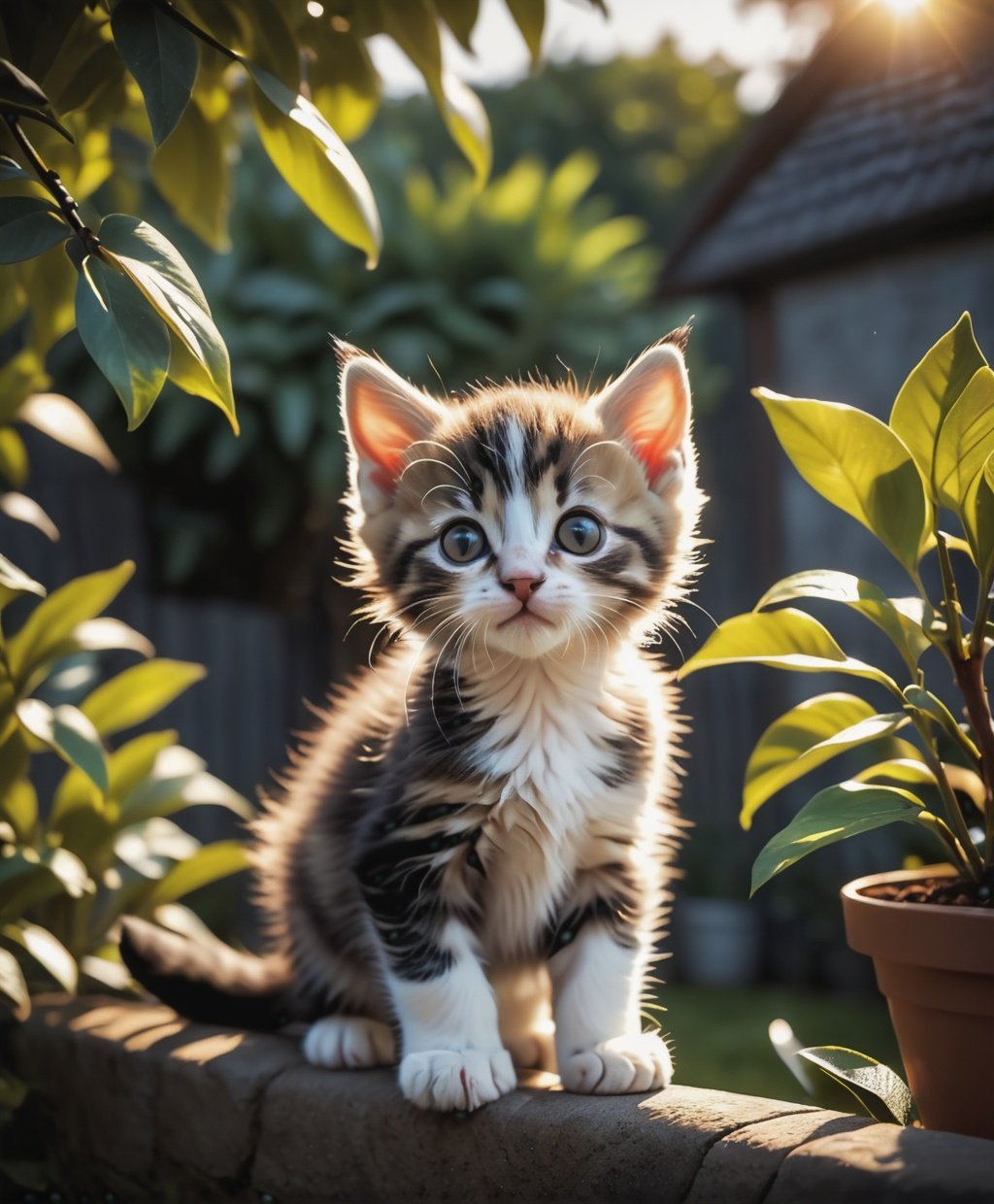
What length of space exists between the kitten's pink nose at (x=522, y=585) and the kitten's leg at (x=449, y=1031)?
37 centimetres

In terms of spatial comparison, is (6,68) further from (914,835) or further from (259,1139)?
(914,835)

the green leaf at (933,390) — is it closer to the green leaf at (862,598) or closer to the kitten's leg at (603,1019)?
the green leaf at (862,598)

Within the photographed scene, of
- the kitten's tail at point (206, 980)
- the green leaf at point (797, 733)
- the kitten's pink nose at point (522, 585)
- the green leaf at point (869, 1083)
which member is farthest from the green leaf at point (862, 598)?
the kitten's tail at point (206, 980)

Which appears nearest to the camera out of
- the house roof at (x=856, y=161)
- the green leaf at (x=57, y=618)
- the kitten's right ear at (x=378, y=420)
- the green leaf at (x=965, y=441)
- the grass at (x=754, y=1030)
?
the green leaf at (x=965, y=441)

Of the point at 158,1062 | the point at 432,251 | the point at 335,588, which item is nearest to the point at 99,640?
the point at 158,1062

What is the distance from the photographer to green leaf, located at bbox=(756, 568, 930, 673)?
112 cm

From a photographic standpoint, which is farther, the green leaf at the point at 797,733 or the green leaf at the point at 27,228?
the green leaf at the point at 797,733

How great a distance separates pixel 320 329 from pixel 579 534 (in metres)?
3.21

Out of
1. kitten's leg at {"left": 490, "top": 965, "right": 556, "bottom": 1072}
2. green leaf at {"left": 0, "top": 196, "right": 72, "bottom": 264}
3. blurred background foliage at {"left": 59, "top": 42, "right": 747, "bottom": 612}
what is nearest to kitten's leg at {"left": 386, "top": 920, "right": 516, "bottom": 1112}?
kitten's leg at {"left": 490, "top": 965, "right": 556, "bottom": 1072}

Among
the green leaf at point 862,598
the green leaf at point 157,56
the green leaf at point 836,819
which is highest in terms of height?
the green leaf at point 157,56

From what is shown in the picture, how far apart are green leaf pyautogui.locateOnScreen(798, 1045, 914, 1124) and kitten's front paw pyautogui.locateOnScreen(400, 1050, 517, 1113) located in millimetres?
325

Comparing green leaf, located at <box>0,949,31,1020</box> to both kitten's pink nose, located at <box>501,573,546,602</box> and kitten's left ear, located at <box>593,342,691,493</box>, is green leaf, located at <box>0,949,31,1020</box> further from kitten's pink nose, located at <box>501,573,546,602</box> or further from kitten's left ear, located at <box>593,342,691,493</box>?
kitten's left ear, located at <box>593,342,691,493</box>

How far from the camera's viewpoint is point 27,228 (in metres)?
1.03

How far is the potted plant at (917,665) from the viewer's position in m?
1.06
